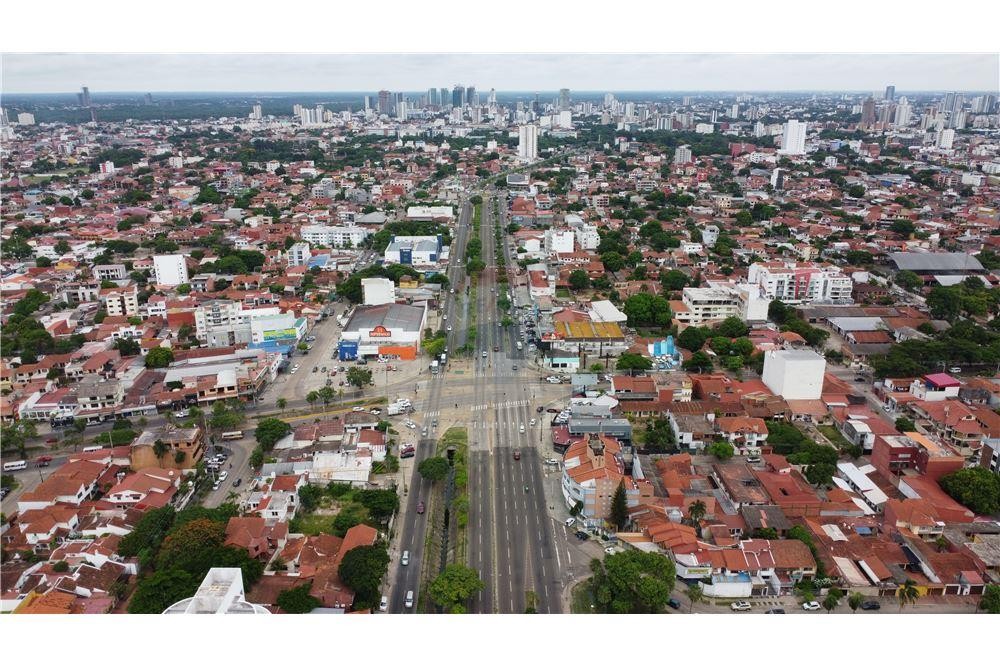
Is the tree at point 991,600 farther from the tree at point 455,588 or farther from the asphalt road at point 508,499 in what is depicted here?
the tree at point 455,588

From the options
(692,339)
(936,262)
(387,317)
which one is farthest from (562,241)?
(936,262)

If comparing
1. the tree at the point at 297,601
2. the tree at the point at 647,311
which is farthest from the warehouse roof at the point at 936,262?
the tree at the point at 297,601

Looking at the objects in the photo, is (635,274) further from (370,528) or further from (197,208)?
(197,208)

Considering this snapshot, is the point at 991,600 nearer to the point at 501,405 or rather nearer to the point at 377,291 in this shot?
the point at 501,405

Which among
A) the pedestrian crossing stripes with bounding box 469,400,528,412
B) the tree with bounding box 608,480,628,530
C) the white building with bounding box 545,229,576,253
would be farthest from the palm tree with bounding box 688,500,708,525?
the white building with bounding box 545,229,576,253

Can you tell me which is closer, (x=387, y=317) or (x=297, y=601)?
(x=297, y=601)

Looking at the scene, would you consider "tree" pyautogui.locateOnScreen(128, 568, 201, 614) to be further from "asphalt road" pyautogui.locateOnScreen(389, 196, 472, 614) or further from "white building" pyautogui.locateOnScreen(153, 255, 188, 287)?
"white building" pyautogui.locateOnScreen(153, 255, 188, 287)
